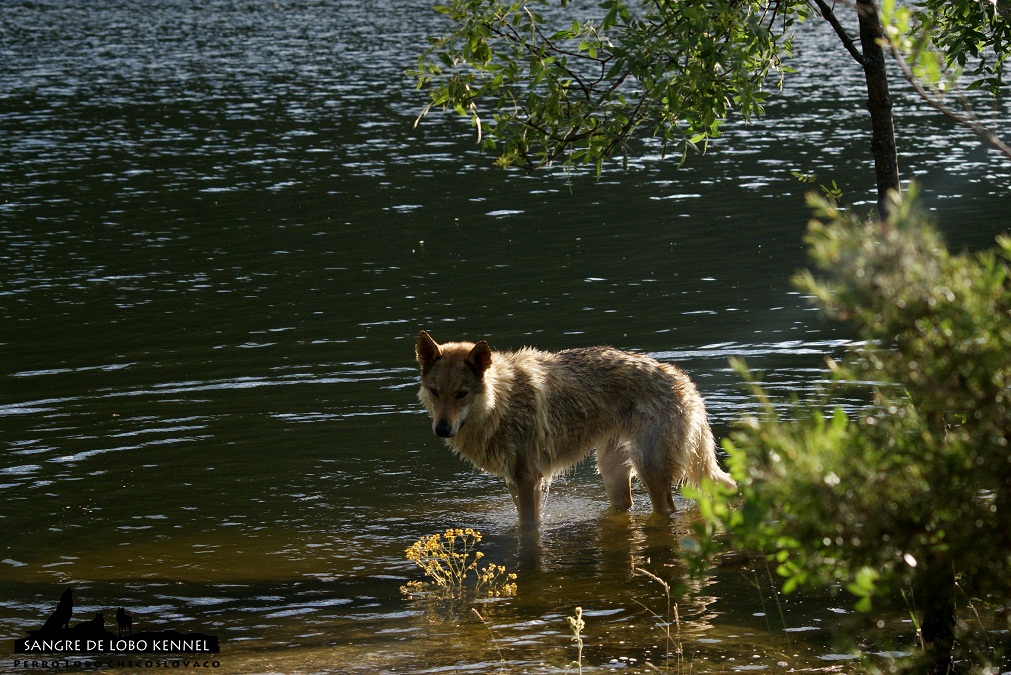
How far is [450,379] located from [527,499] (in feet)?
5.06

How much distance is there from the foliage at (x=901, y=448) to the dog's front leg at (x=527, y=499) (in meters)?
6.46

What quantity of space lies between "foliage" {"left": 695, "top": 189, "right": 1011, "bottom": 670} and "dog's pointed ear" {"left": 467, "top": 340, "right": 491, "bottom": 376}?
19.4 ft

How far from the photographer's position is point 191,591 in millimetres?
10281

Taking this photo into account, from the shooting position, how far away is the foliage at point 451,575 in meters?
9.80

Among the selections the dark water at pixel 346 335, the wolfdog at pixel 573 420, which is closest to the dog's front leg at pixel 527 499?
the wolfdog at pixel 573 420

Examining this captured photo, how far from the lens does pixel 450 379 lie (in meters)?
11.0

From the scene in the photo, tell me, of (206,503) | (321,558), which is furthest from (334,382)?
(321,558)

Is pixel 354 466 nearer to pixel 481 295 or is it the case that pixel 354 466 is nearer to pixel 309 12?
pixel 481 295

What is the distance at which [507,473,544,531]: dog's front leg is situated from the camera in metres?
11.5

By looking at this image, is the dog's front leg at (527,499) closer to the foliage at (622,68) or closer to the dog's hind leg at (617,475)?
the dog's hind leg at (617,475)

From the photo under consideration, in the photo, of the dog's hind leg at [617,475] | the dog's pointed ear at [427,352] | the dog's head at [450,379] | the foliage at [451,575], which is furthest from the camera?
the dog's hind leg at [617,475]

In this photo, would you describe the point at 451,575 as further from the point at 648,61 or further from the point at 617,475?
the point at 648,61

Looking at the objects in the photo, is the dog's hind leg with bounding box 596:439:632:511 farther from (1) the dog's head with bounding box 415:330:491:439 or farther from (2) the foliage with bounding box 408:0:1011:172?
(2) the foliage with bounding box 408:0:1011:172

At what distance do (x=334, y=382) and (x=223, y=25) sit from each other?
2092 inches
